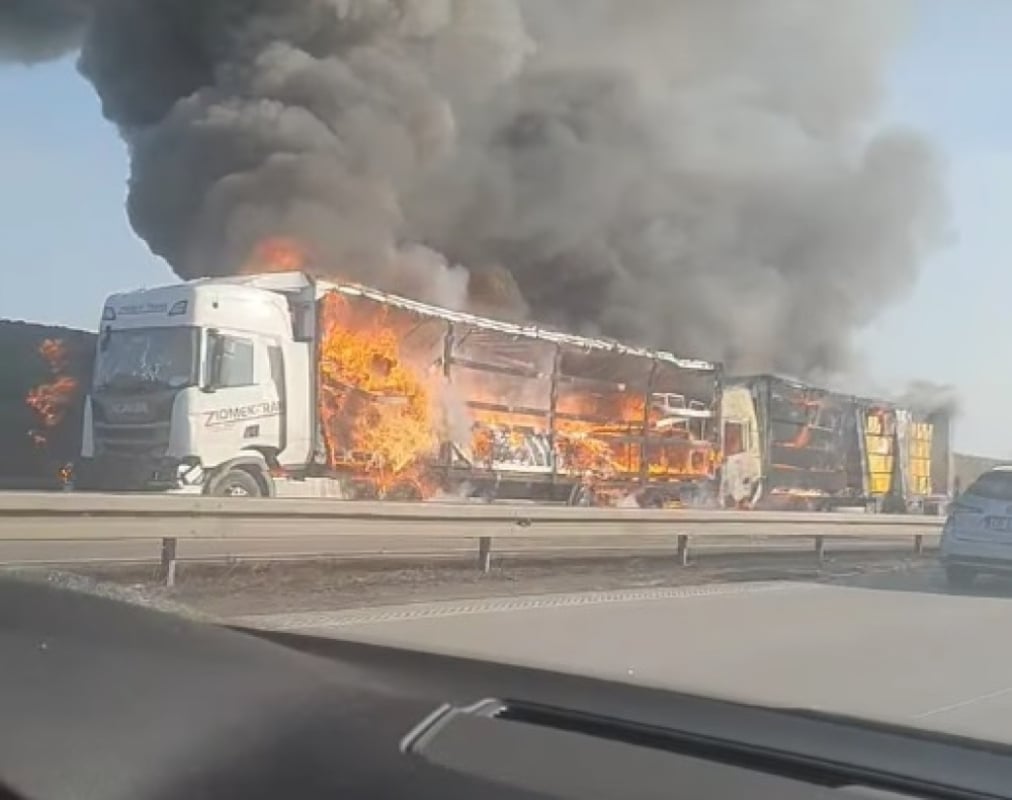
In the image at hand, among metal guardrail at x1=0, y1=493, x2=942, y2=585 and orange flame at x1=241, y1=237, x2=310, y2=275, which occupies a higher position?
orange flame at x1=241, y1=237, x2=310, y2=275

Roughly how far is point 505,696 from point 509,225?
23.1m

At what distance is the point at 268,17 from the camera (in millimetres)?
22531

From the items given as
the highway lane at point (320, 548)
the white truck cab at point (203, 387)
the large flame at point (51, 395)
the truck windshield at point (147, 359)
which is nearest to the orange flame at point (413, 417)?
the white truck cab at point (203, 387)

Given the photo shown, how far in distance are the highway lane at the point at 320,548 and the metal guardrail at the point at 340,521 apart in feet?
0.36

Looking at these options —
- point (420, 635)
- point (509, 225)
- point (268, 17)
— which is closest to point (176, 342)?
point (420, 635)

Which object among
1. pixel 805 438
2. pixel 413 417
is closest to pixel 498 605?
pixel 413 417

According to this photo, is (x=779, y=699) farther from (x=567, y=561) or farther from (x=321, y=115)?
(x=321, y=115)

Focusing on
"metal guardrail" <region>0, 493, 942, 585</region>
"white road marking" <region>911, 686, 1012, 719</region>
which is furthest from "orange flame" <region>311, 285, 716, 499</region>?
"white road marking" <region>911, 686, 1012, 719</region>

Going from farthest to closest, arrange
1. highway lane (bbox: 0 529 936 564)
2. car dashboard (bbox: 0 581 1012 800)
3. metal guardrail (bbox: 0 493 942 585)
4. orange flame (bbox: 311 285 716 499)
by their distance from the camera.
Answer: orange flame (bbox: 311 285 716 499) → highway lane (bbox: 0 529 936 564) → metal guardrail (bbox: 0 493 942 585) → car dashboard (bbox: 0 581 1012 800)

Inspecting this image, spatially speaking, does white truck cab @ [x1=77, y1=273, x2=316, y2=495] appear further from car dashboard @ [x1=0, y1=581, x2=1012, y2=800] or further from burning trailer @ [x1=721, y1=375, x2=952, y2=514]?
car dashboard @ [x1=0, y1=581, x2=1012, y2=800]

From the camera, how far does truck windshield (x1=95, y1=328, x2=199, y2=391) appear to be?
14164 mm

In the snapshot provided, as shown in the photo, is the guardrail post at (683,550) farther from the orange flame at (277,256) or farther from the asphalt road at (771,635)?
the orange flame at (277,256)

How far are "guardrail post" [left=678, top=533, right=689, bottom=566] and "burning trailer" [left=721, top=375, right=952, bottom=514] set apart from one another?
813 cm

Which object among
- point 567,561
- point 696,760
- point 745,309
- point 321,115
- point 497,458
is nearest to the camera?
point 696,760
